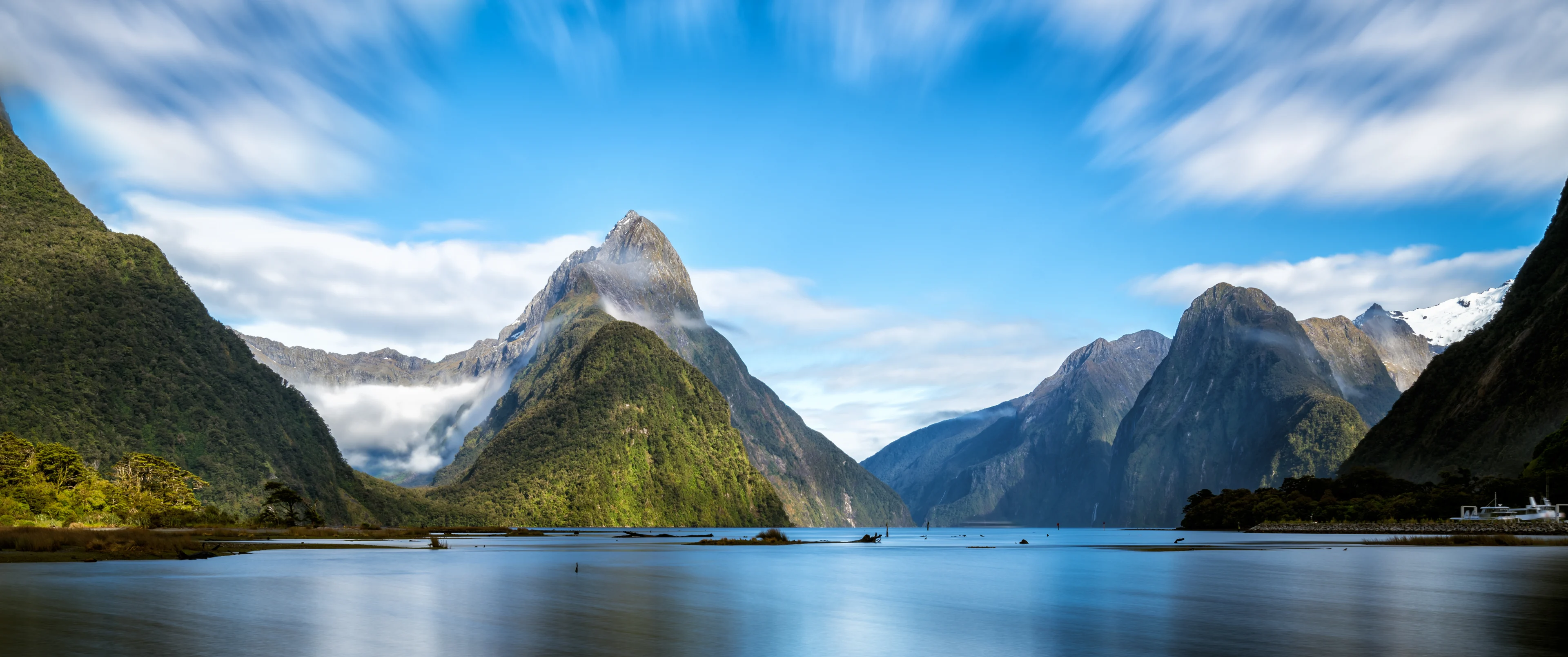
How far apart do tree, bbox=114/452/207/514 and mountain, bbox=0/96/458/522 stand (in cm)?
1813

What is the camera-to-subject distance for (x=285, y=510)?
166625mm

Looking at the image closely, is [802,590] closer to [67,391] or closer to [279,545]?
[279,545]

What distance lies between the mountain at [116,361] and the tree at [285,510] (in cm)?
432

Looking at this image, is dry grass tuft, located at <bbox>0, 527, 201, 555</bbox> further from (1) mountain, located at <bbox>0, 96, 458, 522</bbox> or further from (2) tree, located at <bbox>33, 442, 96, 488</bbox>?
(1) mountain, located at <bbox>0, 96, 458, 522</bbox>

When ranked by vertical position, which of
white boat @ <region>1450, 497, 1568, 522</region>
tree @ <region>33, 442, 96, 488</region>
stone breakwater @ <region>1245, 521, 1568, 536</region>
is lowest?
stone breakwater @ <region>1245, 521, 1568, 536</region>

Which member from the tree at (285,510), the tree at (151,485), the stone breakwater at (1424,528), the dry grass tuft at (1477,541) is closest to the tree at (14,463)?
the tree at (151,485)

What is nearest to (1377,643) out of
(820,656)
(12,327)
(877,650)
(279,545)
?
(877,650)

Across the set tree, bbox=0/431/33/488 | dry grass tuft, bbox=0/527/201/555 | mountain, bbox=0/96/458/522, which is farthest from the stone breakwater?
mountain, bbox=0/96/458/522

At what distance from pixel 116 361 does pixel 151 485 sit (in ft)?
159

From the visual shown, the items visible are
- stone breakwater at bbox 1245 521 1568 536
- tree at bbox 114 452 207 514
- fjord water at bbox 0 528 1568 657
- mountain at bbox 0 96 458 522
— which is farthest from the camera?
mountain at bbox 0 96 458 522

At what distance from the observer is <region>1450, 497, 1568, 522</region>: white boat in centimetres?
12825

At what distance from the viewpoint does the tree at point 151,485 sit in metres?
112

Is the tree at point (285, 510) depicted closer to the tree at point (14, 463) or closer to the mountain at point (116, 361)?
the mountain at point (116, 361)

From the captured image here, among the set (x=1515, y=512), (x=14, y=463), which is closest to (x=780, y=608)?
(x=14, y=463)
